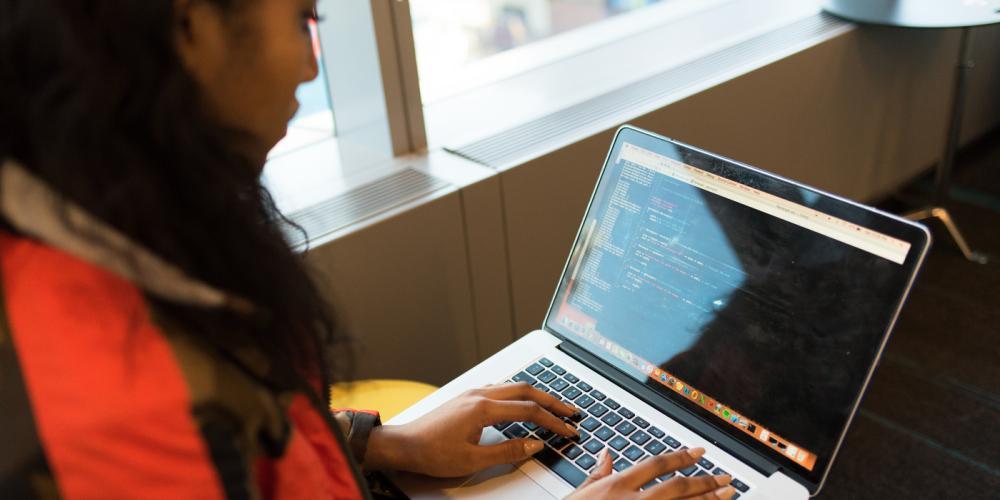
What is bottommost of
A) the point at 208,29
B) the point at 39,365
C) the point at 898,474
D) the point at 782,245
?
the point at 898,474

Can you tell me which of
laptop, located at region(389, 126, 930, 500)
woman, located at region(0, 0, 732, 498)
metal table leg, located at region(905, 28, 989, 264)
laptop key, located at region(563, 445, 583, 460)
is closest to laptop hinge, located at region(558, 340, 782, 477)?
laptop, located at region(389, 126, 930, 500)

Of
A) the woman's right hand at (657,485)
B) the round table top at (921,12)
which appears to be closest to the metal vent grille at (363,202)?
the woman's right hand at (657,485)

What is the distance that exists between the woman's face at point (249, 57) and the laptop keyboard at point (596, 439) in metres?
0.46

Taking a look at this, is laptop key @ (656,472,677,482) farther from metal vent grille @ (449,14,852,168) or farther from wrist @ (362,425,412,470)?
metal vent grille @ (449,14,852,168)

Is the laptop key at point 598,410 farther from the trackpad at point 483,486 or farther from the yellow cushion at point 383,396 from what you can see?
the yellow cushion at point 383,396

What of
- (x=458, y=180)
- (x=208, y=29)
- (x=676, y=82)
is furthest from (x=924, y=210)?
(x=208, y=29)

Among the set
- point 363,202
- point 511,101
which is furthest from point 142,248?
point 511,101

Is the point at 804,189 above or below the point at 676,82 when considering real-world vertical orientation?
above

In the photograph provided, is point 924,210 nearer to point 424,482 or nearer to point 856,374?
point 856,374

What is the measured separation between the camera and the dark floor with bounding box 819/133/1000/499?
1.72 m

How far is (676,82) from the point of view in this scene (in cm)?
197

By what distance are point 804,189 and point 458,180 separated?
0.82 m

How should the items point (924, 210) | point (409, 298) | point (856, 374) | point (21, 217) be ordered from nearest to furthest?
point (21, 217), point (856, 374), point (409, 298), point (924, 210)

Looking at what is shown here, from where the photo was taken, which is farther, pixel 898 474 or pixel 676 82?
pixel 676 82
